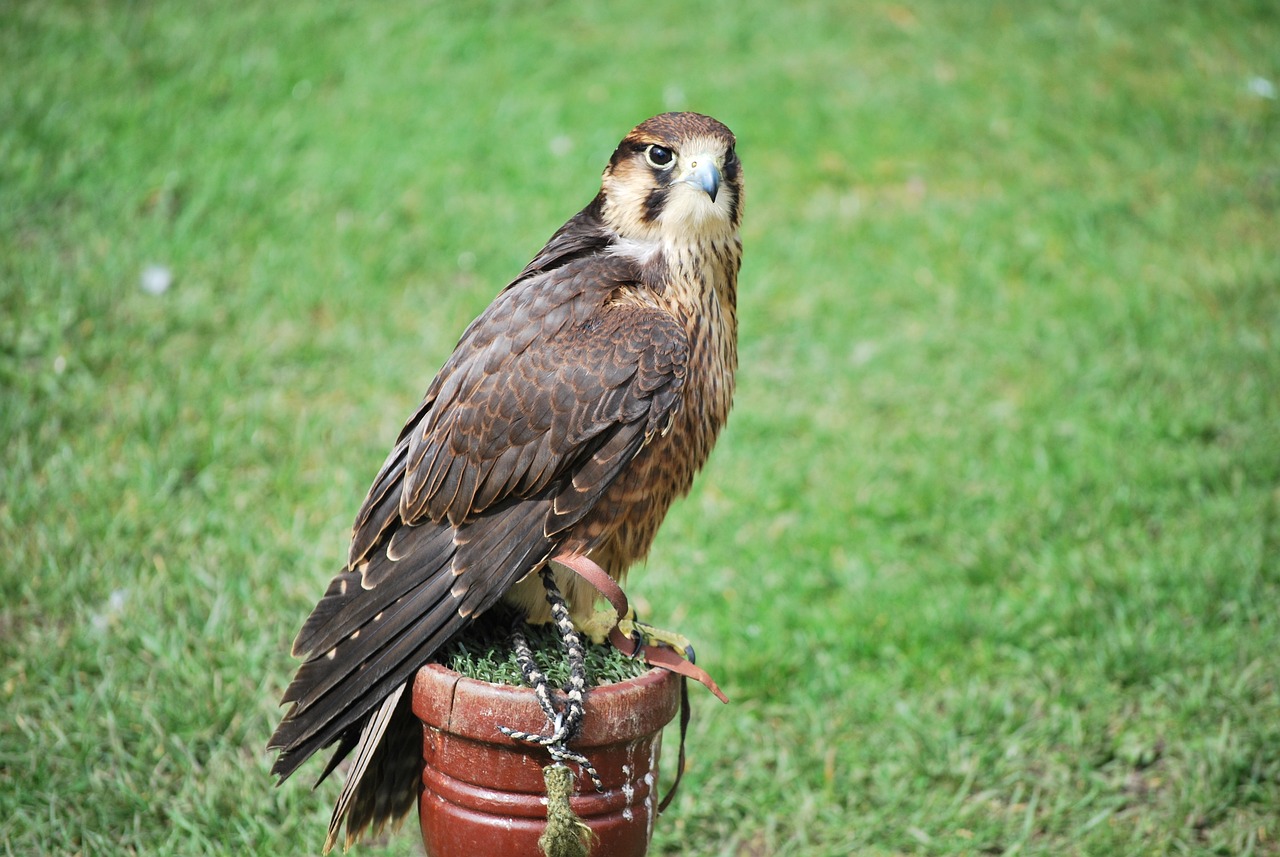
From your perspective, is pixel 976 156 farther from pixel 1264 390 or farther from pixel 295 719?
pixel 295 719

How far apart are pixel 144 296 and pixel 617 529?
10.4 ft

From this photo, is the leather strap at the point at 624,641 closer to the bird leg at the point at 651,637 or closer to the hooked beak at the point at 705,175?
the bird leg at the point at 651,637

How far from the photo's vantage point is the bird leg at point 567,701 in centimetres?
209

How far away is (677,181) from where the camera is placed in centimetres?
258

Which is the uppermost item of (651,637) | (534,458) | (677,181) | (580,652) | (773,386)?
(677,181)

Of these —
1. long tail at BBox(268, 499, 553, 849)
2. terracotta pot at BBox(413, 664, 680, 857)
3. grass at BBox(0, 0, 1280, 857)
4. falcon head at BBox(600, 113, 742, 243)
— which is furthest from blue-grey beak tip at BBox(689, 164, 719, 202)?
grass at BBox(0, 0, 1280, 857)

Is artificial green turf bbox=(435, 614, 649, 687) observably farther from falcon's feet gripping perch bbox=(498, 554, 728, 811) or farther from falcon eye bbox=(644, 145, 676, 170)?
falcon eye bbox=(644, 145, 676, 170)

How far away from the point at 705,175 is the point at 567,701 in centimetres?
116

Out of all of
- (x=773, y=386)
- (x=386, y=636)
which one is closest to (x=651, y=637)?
(x=386, y=636)

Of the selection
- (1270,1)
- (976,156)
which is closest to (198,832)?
(976,156)

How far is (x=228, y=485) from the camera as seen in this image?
13.3 feet

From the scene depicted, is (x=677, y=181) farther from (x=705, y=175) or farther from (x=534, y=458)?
(x=534, y=458)

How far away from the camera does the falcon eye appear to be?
2582 mm

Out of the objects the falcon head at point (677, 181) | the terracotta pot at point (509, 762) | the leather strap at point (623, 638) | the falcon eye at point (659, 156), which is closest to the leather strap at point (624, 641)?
the leather strap at point (623, 638)
